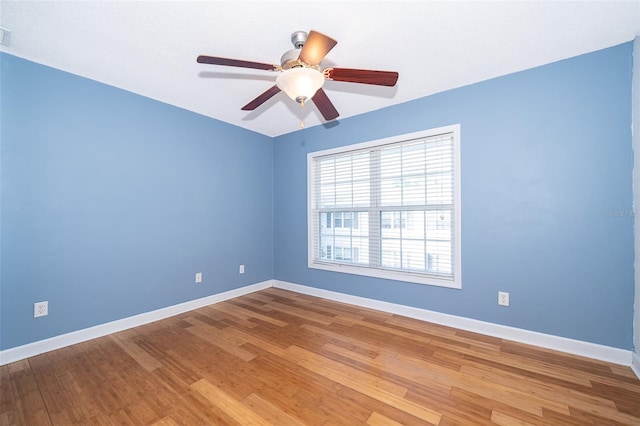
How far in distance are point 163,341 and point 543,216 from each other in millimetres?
3692

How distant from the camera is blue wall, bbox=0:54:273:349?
2.06 metres

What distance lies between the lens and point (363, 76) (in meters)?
1.64

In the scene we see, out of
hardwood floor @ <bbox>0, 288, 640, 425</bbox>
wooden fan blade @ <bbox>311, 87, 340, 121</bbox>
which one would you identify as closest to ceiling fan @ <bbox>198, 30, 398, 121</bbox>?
wooden fan blade @ <bbox>311, 87, 340, 121</bbox>

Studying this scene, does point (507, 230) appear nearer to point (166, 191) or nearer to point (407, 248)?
point (407, 248)

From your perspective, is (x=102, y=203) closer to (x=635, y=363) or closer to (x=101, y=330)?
(x=101, y=330)

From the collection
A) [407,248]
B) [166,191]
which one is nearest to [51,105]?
[166,191]

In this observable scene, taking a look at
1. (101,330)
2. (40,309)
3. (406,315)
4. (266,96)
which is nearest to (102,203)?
(40,309)

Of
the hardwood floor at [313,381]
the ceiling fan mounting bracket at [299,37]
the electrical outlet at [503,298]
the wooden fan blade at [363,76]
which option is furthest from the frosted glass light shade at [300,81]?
the electrical outlet at [503,298]

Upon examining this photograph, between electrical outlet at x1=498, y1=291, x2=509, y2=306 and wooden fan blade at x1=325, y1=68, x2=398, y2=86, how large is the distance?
2.18 m

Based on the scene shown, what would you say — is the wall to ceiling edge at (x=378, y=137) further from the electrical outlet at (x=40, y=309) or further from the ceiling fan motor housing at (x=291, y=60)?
the ceiling fan motor housing at (x=291, y=60)

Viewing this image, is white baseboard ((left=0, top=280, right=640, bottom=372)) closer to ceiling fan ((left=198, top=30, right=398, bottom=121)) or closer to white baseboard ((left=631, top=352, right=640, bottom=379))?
white baseboard ((left=631, top=352, right=640, bottom=379))

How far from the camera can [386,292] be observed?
306 cm

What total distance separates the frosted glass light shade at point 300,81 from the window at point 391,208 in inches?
65.5

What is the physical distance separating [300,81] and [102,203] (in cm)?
237
